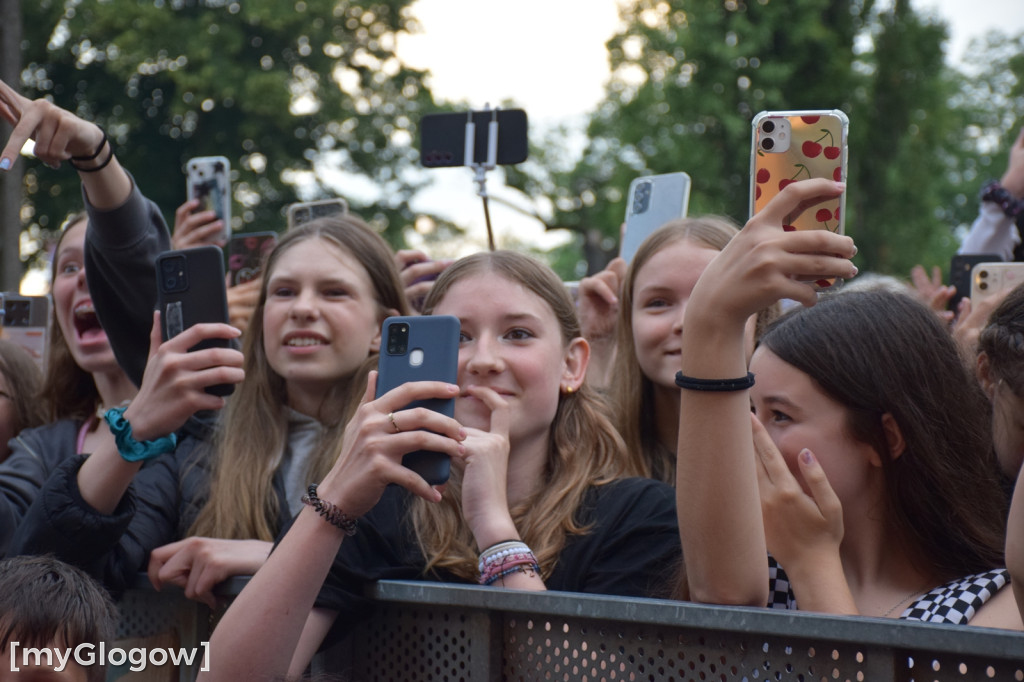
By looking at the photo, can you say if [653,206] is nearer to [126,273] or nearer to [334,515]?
[126,273]

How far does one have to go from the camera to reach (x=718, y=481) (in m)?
1.84

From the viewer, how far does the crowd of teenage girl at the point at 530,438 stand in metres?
1.89

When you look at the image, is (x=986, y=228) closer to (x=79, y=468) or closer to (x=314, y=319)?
(x=314, y=319)

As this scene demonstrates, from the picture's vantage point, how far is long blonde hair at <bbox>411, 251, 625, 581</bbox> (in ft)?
8.83

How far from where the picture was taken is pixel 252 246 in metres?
4.75

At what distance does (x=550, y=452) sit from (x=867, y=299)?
0.99 meters

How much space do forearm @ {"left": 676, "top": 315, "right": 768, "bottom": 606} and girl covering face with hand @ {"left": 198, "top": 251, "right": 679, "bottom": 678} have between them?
529mm

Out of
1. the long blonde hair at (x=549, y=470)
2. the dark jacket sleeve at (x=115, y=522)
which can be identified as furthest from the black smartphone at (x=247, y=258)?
the long blonde hair at (x=549, y=470)

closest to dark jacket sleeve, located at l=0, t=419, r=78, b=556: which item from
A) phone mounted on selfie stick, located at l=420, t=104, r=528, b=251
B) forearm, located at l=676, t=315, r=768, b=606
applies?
phone mounted on selfie stick, located at l=420, t=104, r=528, b=251

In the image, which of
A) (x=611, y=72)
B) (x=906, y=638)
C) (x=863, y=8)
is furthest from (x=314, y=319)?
(x=611, y=72)

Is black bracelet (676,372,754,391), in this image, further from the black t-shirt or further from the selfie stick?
the selfie stick

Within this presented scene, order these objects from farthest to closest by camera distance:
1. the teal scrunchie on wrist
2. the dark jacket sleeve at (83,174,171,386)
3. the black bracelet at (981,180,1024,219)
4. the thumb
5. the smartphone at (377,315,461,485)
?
the black bracelet at (981,180,1024,219), the dark jacket sleeve at (83,174,171,386), the thumb, the teal scrunchie on wrist, the smartphone at (377,315,461,485)

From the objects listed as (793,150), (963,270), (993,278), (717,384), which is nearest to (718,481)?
(717,384)

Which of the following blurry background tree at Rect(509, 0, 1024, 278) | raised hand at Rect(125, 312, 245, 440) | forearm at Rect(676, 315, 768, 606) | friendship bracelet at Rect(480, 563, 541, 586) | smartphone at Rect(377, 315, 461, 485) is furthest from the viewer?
blurry background tree at Rect(509, 0, 1024, 278)
